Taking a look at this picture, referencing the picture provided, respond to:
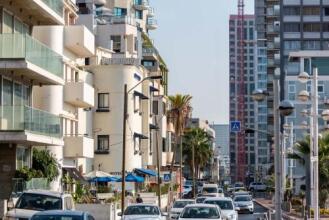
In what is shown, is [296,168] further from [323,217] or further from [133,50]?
[323,217]

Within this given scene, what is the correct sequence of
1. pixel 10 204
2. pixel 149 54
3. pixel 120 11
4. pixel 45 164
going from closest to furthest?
1. pixel 10 204
2. pixel 45 164
3. pixel 149 54
4. pixel 120 11

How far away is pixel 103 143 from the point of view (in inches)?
2756

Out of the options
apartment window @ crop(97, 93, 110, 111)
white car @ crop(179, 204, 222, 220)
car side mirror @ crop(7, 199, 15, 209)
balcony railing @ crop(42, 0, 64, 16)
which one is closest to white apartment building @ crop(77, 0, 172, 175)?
apartment window @ crop(97, 93, 110, 111)

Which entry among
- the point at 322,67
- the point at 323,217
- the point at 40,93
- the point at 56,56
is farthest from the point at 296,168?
the point at 56,56

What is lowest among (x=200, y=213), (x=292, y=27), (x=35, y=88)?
(x=200, y=213)

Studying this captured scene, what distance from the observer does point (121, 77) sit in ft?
228

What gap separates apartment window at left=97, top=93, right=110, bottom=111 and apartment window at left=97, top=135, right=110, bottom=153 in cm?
234

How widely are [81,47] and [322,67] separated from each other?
2684 inches

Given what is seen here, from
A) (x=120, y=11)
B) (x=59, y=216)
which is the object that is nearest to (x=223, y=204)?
(x=59, y=216)

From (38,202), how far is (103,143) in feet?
139

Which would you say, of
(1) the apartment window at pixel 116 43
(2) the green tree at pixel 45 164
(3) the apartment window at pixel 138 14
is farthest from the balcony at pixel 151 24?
(2) the green tree at pixel 45 164

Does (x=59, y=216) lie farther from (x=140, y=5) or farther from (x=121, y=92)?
(x=140, y=5)

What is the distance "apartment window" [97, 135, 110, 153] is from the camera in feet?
228

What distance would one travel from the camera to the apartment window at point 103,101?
6962 cm
